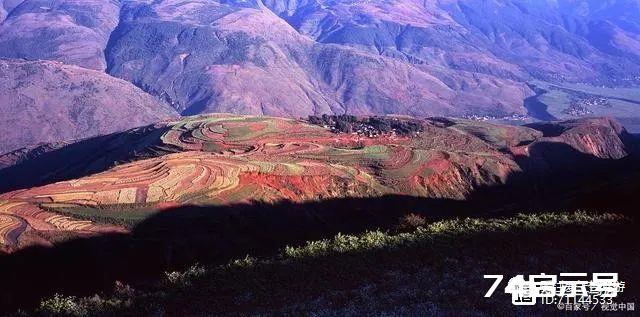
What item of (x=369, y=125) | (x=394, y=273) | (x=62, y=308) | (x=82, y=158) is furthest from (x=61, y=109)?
(x=394, y=273)

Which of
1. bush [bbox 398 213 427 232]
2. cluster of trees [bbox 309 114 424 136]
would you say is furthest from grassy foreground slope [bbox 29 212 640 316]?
cluster of trees [bbox 309 114 424 136]

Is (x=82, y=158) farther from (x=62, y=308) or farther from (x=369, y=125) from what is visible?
(x=62, y=308)

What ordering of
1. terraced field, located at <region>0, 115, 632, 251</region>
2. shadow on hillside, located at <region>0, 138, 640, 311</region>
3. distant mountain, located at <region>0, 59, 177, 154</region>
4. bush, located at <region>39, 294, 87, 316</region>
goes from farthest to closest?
distant mountain, located at <region>0, 59, 177, 154</region>
terraced field, located at <region>0, 115, 632, 251</region>
shadow on hillside, located at <region>0, 138, 640, 311</region>
bush, located at <region>39, 294, 87, 316</region>

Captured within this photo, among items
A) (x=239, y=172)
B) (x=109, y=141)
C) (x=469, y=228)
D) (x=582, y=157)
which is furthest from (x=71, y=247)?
(x=582, y=157)

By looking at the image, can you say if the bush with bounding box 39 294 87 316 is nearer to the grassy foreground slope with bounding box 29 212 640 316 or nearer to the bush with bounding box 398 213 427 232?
the grassy foreground slope with bounding box 29 212 640 316

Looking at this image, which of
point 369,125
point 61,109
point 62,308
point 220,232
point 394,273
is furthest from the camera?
point 61,109

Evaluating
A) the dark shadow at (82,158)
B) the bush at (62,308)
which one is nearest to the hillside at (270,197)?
the bush at (62,308)

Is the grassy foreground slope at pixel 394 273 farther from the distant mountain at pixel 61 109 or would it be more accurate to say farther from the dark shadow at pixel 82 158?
the distant mountain at pixel 61 109
